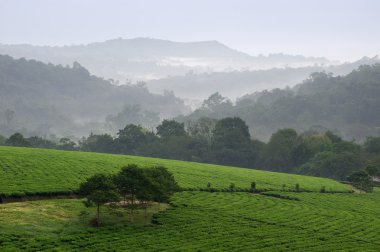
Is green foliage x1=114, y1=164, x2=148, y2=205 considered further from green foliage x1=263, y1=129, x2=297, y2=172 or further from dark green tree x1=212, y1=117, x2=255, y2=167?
dark green tree x1=212, y1=117, x2=255, y2=167

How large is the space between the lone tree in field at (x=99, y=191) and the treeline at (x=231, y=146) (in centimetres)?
9108

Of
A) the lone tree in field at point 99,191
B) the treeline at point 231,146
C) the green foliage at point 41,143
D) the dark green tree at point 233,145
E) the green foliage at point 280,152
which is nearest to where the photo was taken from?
the lone tree in field at point 99,191

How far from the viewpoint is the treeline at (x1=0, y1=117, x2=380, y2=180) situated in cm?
14212

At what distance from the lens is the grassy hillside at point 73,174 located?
196 ft

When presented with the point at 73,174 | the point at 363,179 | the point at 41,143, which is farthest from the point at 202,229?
the point at 41,143

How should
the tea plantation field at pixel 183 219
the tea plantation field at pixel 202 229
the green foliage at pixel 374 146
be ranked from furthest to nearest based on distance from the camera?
the green foliage at pixel 374 146
the tea plantation field at pixel 183 219
the tea plantation field at pixel 202 229

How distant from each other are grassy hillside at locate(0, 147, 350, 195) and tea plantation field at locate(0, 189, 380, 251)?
530 cm

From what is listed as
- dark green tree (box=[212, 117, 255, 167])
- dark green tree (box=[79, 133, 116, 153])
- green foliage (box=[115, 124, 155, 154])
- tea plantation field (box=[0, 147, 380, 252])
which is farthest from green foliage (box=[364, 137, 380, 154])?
dark green tree (box=[79, 133, 116, 153])

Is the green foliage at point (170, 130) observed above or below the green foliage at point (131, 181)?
above

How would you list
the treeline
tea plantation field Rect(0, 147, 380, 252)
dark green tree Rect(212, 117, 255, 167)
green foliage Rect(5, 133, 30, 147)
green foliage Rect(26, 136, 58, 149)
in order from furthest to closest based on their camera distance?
green foliage Rect(26, 136, 58, 149), dark green tree Rect(212, 117, 255, 167), the treeline, green foliage Rect(5, 133, 30, 147), tea plantation field Rect(0, 147, 380, 252)

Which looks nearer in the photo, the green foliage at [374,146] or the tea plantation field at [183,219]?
the tea plantation field at [183,219]

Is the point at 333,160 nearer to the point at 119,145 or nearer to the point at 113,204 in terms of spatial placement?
the point at 119,145

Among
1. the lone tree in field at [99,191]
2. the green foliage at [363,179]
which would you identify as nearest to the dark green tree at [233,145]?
the green foliage at [363,179]

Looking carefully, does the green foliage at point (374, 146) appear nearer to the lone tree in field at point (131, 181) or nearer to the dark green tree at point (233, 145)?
the dark green tree at point (233, 145)
